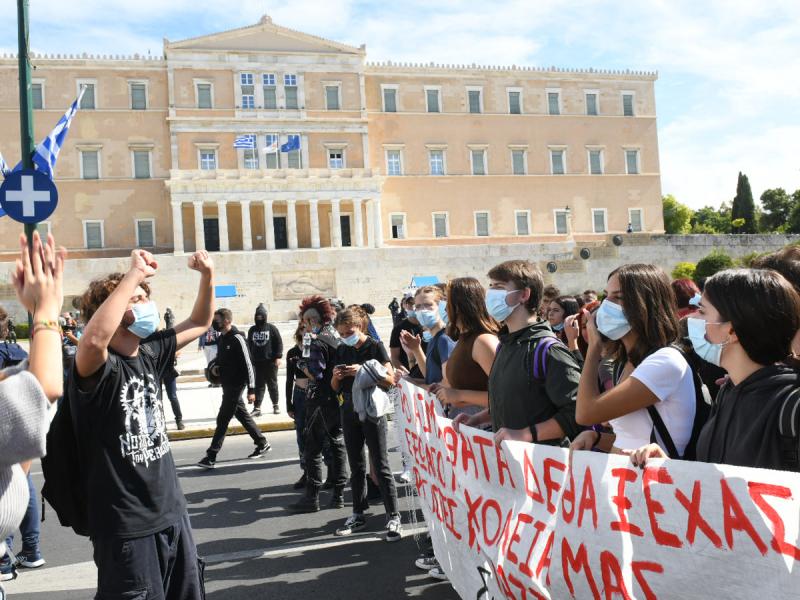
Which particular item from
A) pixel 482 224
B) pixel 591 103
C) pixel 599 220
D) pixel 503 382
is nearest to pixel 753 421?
pixel 503 382

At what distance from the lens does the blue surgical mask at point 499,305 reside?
3955 mm

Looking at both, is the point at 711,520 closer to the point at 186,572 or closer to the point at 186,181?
the point at 186,572

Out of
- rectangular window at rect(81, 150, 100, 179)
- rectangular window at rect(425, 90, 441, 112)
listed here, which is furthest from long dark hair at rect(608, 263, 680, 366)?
rectangular window at rect(425, 90, 441, 112)

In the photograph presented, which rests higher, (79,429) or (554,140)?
(554,140)

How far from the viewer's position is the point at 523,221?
52000 millimetres

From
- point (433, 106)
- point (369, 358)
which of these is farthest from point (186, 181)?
point (369, 358)

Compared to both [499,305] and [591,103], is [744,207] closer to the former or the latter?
[591,103]

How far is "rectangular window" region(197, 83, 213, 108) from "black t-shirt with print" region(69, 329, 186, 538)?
45.9 m

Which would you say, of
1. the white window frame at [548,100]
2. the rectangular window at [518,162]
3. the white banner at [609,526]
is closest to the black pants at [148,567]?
the white banner at [609,526]

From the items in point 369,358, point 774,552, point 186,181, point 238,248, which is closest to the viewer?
point 774,552

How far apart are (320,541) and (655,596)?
3.64 m

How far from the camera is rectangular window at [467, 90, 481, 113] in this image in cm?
5094

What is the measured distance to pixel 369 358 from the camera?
6.53 m

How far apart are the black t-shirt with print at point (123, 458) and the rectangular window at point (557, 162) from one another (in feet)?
170
